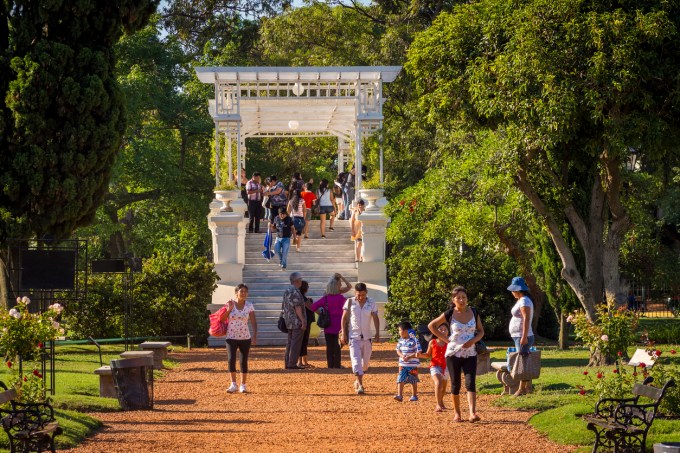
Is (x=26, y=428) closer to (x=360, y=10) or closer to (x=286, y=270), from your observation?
(x=286, y=270)

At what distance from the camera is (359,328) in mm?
16938

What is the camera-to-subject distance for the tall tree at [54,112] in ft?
70.4

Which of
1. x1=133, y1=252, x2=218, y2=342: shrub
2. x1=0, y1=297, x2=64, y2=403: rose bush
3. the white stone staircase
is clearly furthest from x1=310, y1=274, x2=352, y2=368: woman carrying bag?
x1=0, y1=297, x2=64, y2=403: rose bush

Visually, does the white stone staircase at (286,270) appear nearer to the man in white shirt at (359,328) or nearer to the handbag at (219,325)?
the handbag at (219,325)

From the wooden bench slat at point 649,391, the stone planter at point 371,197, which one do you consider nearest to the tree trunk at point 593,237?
the wooden bench slat at point 649,391

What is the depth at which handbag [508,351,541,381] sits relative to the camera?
50.4ft

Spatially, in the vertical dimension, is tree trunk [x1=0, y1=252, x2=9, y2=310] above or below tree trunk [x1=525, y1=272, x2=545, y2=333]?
above

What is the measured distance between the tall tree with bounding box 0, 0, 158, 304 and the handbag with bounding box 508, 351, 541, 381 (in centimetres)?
989

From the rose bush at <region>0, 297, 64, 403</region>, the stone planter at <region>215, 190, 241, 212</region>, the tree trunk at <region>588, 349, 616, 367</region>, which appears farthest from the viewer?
the stone planter at <region>215, 190, 241, 212</region>

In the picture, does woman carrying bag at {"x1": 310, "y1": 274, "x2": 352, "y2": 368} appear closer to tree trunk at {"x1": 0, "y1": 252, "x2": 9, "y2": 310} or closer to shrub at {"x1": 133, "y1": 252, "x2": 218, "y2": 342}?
tree trunk at {"x1": 0, "y1": 252, "x2": 9, "y2": 310}

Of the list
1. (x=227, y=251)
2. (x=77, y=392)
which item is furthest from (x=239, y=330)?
(x=227, y=251)

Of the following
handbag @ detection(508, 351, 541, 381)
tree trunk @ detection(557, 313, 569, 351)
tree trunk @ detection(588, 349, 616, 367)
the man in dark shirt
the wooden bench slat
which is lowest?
tree trunk @ detection(557, 313, 569, 351)

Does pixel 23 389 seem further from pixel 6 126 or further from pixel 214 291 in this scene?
pixel 214 291

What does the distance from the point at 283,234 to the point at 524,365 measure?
1397cm
